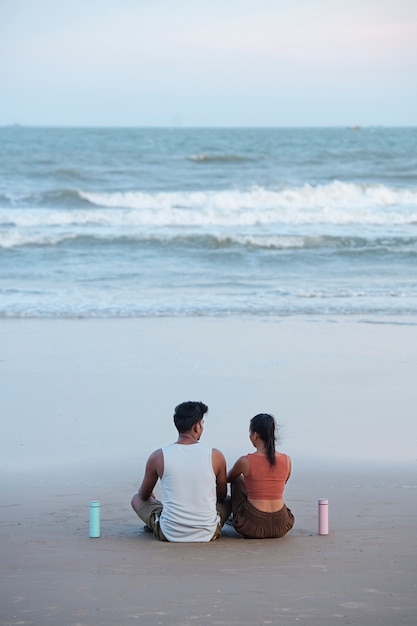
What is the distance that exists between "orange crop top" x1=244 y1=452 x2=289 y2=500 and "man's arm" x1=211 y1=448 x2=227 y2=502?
0.13m

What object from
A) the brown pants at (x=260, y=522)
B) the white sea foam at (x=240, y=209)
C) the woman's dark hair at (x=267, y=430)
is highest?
the white sea foam at (x=240, y=209)

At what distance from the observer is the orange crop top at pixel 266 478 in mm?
5426

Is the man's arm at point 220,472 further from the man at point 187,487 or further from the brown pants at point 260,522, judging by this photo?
the brown pants at point 260,522

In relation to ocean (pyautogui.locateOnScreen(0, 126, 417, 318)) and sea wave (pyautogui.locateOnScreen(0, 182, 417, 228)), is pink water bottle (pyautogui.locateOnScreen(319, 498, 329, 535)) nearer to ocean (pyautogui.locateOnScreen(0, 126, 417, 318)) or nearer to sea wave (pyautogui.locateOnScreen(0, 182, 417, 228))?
ocean (pyautogui.locateOnScreen(0, 126, 417, 318))

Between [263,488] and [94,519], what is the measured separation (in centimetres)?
89

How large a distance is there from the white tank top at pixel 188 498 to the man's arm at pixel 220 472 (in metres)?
0.04

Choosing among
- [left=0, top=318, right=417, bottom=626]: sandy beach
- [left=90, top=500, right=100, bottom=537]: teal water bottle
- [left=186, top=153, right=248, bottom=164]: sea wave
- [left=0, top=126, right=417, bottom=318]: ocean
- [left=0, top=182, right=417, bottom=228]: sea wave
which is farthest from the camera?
[left=186, top=153, right=248, bottom=164]: sea wave

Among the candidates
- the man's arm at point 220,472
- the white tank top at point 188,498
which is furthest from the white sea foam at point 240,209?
the white tank top at point 188,498

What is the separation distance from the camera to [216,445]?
7234mm

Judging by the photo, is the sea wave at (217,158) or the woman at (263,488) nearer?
the woman at (263,488)

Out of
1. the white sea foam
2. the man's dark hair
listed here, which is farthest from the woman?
the white sea foam

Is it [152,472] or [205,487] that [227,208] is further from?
[205,487]

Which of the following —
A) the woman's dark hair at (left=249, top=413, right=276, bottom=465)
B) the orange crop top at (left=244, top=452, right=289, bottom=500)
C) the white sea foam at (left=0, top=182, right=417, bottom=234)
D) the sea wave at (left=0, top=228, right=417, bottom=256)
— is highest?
the white sea foam at (left=0, top=182, right=417, bottom=234)

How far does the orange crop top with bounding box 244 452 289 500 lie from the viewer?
543 cm
